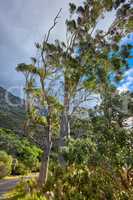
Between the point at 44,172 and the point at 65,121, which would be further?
the point at 65,121

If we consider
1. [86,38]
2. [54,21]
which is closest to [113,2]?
[86,38]

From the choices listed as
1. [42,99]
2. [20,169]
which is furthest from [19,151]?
[42,99]

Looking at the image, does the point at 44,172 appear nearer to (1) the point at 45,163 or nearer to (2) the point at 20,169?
(1) the point at 45,163

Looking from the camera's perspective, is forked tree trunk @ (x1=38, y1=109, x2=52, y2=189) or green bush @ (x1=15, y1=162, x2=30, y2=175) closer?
forked tree trunk @ (x1=38, y1=109, x2=52, y2=189)

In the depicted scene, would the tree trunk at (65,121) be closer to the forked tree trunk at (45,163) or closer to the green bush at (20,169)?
the forked tree trunk at (45,163)

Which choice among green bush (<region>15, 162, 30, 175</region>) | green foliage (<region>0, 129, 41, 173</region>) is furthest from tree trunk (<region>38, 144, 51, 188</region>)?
green foliage (<region>0, 129, 41, 173</region>)

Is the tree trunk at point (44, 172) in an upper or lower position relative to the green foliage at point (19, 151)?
lower

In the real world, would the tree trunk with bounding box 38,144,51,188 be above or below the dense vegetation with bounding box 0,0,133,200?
below

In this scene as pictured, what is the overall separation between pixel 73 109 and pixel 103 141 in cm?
857

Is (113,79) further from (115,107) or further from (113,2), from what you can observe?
(115,107)

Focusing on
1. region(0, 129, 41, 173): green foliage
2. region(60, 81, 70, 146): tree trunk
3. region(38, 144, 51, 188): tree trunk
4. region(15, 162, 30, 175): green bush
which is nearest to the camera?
region(38, 144, 51, 188): tree trunk

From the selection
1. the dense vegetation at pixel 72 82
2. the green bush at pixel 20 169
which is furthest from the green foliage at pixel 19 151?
the dense vegetation at pixel 72 82

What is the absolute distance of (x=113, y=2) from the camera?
17094mm

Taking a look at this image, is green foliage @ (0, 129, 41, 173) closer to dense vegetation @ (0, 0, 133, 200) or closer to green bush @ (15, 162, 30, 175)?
green bush @ (15, 162, 30, 175)
